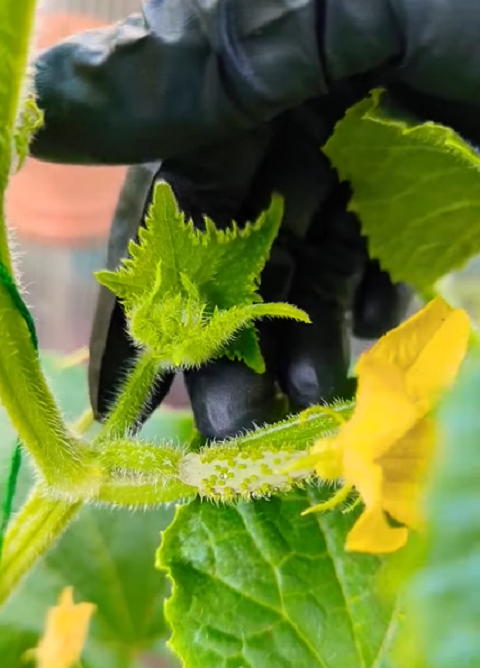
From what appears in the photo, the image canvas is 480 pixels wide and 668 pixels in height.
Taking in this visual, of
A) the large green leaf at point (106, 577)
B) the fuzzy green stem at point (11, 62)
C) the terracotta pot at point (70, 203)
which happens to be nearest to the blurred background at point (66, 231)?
the terracotta pot at point (70, 203)

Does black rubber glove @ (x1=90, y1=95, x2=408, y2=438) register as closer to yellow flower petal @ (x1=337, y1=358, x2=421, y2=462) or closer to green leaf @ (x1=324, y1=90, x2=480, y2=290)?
green leaf @ (x1=324, y1=90, x2=480, y2=290)

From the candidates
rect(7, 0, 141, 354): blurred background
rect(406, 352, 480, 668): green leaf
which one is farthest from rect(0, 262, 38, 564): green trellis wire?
rect(7, 0, 141, 354): blurred background

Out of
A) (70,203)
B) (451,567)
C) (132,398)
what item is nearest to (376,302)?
(132,398)

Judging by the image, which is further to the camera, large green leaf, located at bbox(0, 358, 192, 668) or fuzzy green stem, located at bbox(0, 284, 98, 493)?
large green leaf, located at bbox(0, 358, 192, 668)

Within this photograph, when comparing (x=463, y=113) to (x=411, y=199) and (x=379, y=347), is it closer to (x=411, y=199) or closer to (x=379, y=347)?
(x=411, y=199)

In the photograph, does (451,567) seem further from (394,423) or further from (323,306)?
(323,306)

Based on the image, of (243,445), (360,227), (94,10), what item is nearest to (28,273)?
(94,10)

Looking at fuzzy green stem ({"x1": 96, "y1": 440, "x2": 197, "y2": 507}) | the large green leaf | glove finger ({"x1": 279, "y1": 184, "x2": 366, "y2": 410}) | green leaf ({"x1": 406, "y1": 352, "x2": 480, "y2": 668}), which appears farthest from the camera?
the large green leaf
